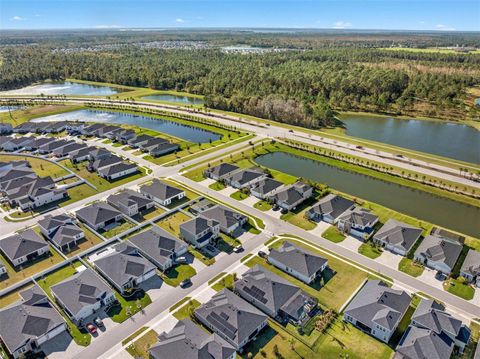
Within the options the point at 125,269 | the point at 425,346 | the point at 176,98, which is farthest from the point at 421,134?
the point at 176,98

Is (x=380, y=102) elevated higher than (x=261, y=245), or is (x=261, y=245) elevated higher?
(x=380, y=102)

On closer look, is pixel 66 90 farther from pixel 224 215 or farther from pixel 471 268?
pixel 471 268

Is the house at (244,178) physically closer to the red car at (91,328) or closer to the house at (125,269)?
the house at (125,269)

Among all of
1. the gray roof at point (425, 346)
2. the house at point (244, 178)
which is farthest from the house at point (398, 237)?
the house at point (244, 178)

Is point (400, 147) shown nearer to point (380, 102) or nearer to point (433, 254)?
point (380, 102)

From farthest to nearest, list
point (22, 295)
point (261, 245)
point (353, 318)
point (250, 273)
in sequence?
point (261, 245)
point (250, 273)
point (22, 295)
point (353, 318)

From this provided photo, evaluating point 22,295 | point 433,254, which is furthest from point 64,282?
point 433,254
